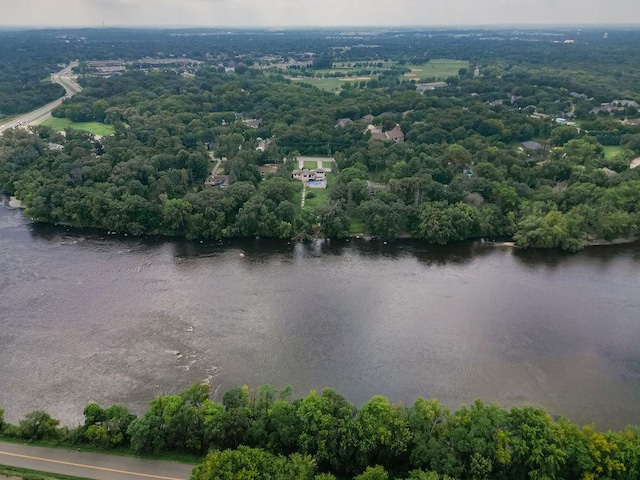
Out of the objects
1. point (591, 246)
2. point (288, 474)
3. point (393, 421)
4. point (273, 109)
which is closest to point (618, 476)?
point (393, 421)

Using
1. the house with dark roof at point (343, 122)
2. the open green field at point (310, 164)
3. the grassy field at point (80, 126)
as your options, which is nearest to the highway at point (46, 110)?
the grassy field at point (80, 126)

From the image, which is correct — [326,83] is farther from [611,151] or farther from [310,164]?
[611,151]

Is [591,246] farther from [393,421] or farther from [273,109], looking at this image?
[273,109]

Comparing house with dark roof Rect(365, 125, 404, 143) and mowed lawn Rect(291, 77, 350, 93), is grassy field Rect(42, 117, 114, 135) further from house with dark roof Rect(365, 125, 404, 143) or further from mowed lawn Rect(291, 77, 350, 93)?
mowed lawn Rect(291, 77, 350, 93)

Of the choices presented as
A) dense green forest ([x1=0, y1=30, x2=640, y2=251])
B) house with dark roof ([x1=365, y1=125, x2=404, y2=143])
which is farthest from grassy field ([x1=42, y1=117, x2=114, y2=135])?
house with dark roof ([x1=365, y1=125, x2=404, y2=143])

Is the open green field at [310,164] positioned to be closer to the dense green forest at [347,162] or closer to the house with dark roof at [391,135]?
the dense green forest at [347,162]
